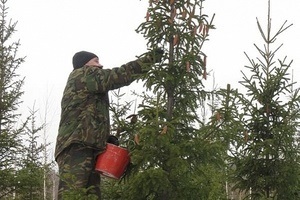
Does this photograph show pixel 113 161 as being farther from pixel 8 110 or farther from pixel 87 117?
pixel 8 110

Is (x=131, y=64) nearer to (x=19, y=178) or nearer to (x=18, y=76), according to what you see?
(x=19, y=178)

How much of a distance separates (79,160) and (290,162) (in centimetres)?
347

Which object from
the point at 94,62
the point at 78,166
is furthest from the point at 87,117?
→ the point at 94,62

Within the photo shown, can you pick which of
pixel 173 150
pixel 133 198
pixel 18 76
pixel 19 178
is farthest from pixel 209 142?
pixel 18 76

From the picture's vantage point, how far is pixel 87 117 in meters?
5.36

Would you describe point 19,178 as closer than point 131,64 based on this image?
No

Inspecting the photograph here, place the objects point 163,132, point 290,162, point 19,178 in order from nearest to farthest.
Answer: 1. point 163,132
2. point 290,162
3. point 19,178

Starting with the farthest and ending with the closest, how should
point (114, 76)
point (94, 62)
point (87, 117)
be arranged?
point (94, 62), point (87, 117), point (114, 76)

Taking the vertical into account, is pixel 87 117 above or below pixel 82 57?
below

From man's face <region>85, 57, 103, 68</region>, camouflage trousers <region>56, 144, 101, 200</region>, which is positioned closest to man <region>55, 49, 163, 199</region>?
camouflage trousers <region>56, 144, 101, 200</region>

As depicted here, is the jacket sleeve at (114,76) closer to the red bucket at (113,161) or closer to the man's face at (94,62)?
the man's face at (94,62)

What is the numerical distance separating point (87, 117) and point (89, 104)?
0.18m

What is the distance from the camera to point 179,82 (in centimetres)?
554

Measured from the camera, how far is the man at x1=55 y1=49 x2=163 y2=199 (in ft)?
17.2
